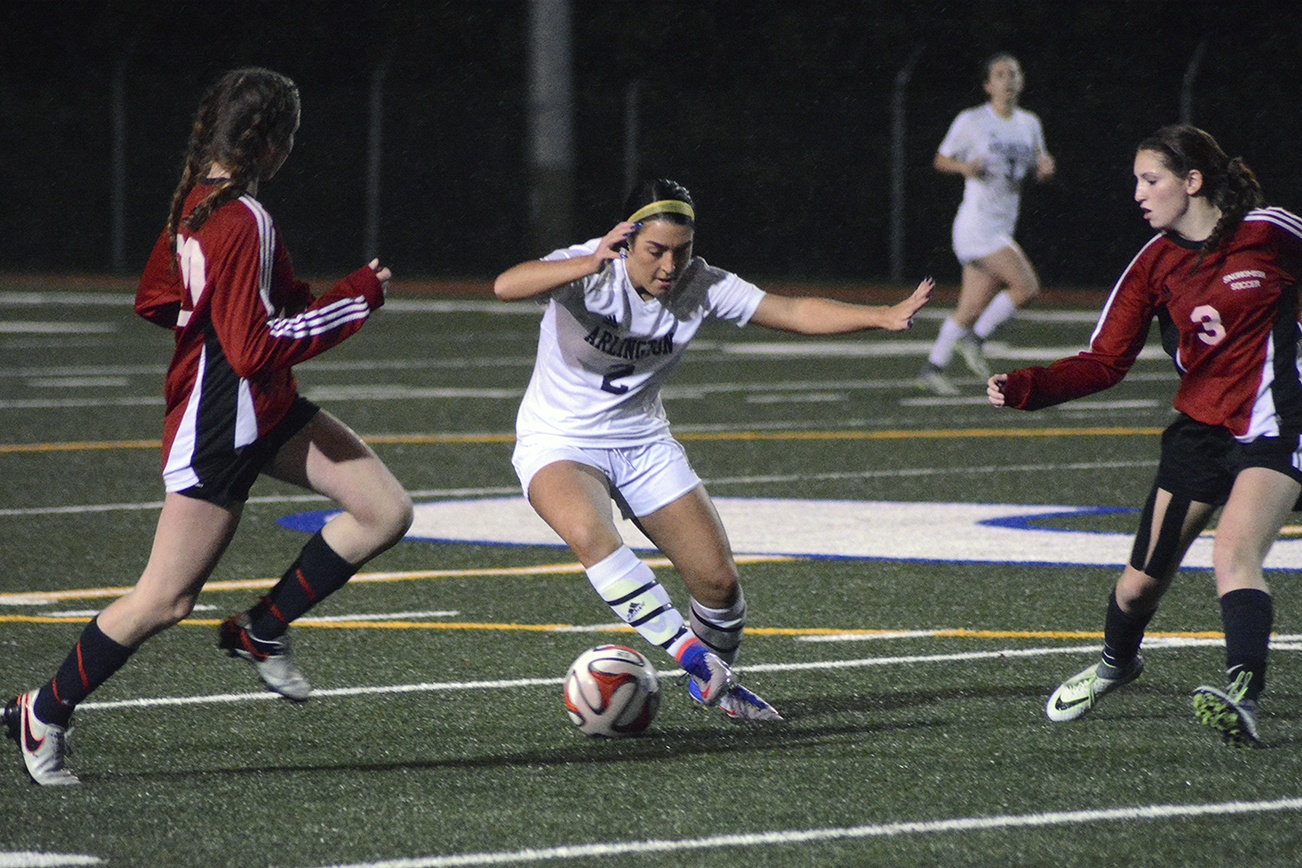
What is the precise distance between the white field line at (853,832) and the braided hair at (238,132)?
1922mm

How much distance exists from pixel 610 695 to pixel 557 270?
47.2 inches

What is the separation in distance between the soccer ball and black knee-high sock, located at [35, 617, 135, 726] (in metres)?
1.25

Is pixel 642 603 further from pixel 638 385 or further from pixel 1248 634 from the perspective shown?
pixel 1248 634

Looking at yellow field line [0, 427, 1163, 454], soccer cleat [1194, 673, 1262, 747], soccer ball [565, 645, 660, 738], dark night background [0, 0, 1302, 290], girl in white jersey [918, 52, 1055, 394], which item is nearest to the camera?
soccer cleat [1194, 673, 1262, 747]

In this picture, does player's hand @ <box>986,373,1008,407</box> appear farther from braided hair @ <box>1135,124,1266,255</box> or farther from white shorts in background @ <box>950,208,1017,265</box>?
white shorts in background @ <box>950,208,1017,265</box>

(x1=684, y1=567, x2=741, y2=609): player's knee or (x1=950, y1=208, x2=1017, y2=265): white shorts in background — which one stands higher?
(x1=684, y1=567, x2=741, y2=609): player's knee

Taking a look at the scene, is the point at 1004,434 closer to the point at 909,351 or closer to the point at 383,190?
the point at 909,351

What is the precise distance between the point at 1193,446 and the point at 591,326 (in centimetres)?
179

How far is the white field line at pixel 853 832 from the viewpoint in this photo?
5.04 meters

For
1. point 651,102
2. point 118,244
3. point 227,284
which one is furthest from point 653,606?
point 118,244

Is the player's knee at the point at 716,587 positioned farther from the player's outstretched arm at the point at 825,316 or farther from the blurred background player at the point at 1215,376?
the blurred background player at the point at 1215,376

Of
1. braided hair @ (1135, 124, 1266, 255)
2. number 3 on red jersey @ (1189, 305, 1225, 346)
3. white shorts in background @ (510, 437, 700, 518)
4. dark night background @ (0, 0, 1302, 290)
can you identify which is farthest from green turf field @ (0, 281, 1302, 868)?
dark night background @ (0, 0, 1302, 290)

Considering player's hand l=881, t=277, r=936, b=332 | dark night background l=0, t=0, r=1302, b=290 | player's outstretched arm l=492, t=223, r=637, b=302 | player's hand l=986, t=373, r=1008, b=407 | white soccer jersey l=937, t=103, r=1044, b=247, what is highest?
player's outstretched arm l=492, t=223, r=637, b=302

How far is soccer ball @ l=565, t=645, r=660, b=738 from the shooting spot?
638cm
